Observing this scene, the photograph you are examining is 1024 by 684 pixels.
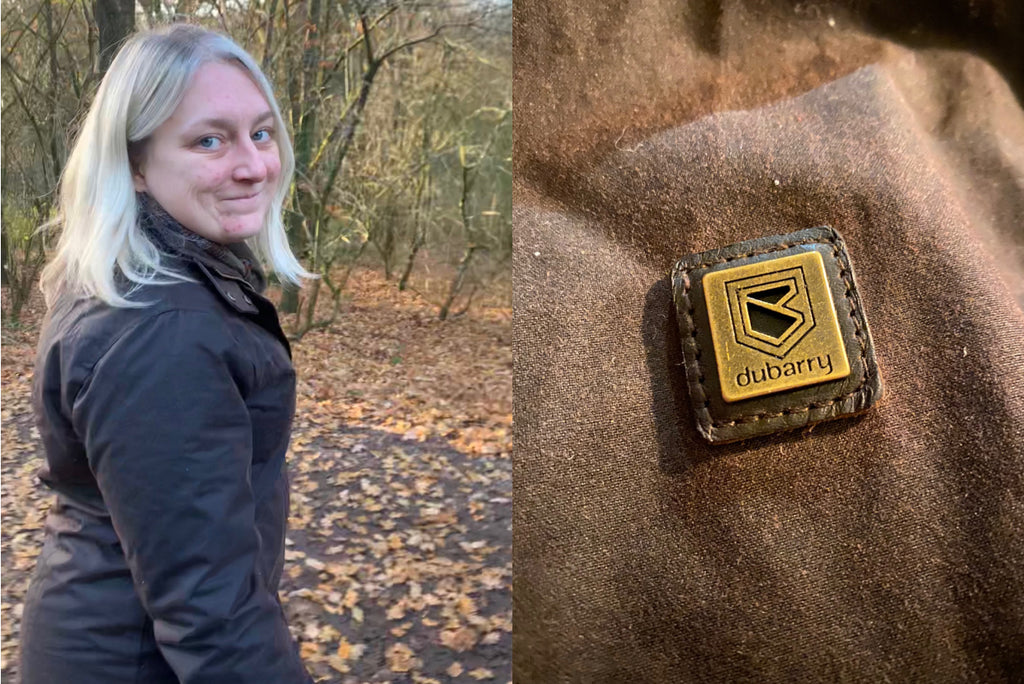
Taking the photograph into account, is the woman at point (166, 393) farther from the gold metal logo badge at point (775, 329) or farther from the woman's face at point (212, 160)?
the gold metal logo badge at point (775, 329)

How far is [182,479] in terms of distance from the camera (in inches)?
18.8

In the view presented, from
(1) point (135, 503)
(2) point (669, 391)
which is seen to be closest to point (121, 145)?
(1) point (135, 503)

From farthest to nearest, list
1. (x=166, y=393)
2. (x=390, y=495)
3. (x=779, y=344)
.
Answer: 1. (x=390, y=495)
2. (x=779, y=344)
3. (x=166, y=393)

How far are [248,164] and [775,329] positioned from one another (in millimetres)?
463

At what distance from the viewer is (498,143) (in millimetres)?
873

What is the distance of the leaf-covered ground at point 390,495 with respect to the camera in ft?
2.48

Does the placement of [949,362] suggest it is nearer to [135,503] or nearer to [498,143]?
[498,143]

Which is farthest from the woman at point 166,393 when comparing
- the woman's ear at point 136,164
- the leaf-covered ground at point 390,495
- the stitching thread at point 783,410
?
the stitching thread at point 783,410

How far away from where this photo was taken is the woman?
1.58 ft

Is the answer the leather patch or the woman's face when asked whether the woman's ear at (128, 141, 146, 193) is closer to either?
the woman's face

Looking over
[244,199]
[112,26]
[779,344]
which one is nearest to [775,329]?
[779,344]

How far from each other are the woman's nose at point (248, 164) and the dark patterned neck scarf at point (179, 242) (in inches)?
2.3

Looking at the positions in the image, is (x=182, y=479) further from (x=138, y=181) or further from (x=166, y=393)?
(x=138, y=181)

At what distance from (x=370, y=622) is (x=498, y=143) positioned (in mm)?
592
